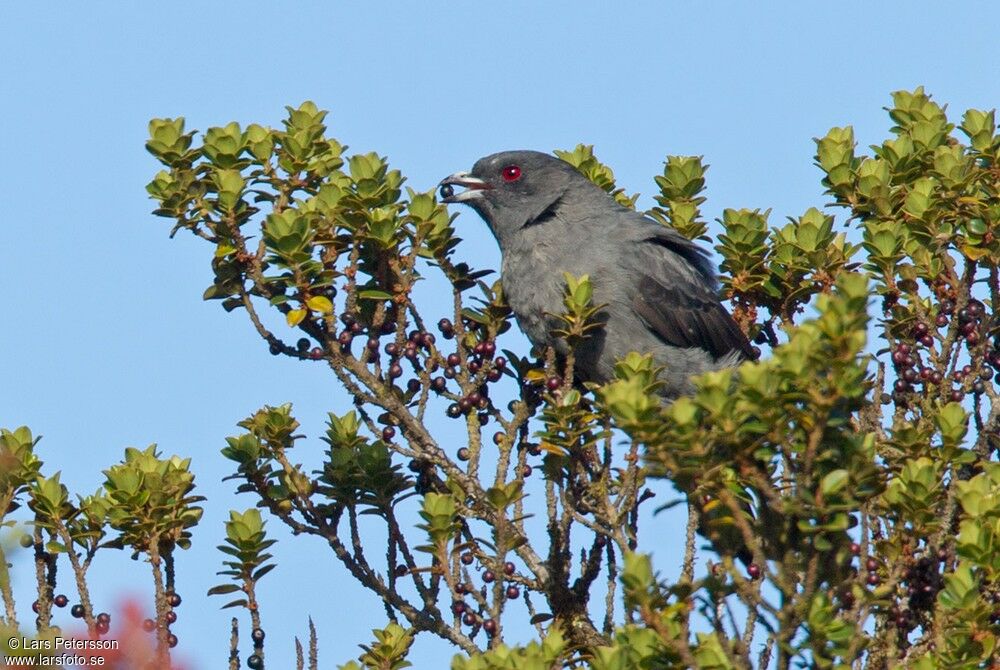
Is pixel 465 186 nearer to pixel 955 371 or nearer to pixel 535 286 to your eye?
pixel 535 286

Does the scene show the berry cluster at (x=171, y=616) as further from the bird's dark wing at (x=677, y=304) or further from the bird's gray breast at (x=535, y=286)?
the bird's dark wing at (x=677, y=304)

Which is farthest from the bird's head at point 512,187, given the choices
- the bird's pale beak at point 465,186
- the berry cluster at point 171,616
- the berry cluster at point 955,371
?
the berry cluster at point 171,616

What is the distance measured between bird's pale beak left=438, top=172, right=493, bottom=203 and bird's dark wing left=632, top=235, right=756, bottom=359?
51.2 inches

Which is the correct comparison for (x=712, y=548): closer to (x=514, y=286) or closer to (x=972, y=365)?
(x=972, y=365)

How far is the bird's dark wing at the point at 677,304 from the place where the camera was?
834 cm

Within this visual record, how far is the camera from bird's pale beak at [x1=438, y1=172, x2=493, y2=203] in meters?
9.20

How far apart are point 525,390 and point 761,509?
102 inches

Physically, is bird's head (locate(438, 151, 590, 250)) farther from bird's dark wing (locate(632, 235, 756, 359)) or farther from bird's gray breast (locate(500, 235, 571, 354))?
bird's dark wing (locate(632, 235, 756, 359))

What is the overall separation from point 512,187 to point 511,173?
14 cm

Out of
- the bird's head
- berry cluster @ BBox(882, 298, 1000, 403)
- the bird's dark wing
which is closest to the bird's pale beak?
the bird's head

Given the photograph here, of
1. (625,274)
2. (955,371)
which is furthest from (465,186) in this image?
(955,371)

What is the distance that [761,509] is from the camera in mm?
4402

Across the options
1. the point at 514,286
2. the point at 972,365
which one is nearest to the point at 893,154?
the point at 972,365

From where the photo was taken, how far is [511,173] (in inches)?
363
